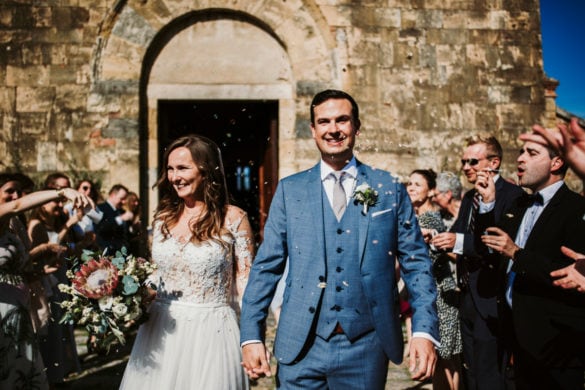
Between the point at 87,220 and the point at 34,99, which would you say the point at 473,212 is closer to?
the point at 87,220

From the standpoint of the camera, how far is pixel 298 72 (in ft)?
27.6

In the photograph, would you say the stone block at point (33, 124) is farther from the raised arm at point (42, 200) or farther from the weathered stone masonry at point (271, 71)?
the raised arm at point (42, 200)

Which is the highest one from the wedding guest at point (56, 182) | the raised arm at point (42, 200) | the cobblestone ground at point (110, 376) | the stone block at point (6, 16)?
the stone block at point (6, 16)

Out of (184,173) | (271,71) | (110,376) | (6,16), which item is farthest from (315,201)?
(6,16)

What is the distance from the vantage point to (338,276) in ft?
8.48

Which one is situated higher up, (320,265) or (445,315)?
(320,265)

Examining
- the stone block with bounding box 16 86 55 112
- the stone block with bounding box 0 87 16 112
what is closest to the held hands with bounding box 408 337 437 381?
the stone block with bounding box 16 86 55 112

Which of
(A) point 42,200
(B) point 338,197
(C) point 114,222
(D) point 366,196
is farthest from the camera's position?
(C) point 114,222

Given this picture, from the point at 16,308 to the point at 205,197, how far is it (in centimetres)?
171

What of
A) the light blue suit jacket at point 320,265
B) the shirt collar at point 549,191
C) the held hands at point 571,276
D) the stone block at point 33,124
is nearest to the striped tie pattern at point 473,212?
the shirt collar at point 549,191

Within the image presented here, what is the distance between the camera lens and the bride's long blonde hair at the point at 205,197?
10.8ft

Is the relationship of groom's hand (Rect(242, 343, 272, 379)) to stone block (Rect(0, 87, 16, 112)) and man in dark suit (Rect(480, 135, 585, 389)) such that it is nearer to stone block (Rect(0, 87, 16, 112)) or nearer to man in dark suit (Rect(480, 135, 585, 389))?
man in dark suit (Rect(480, 135, 585, 389))

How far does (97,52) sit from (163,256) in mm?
5875

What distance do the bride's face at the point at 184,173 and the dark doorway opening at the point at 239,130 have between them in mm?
5280
